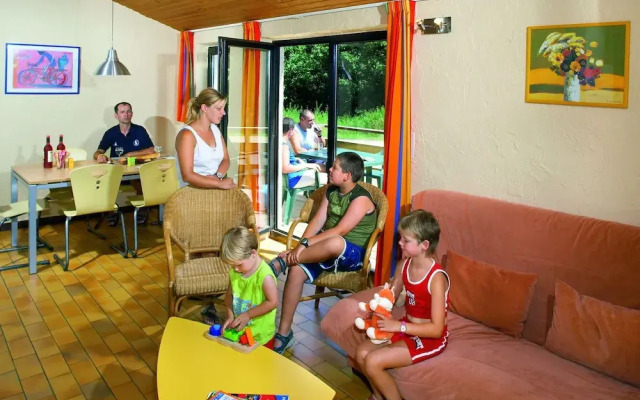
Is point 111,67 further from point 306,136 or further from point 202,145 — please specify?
point 202,145

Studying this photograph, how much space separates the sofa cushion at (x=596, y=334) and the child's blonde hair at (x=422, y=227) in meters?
0.63

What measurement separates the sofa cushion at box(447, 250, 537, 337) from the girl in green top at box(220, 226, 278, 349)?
1.01 m

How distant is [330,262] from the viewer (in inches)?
140

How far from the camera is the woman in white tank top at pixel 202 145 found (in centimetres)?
380

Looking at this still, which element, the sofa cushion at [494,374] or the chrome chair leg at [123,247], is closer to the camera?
the sofa cushion at [494,374]

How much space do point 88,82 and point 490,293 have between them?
16.2 ft

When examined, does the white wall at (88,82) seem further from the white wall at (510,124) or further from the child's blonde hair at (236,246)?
the child's blonde hair at (236,246)

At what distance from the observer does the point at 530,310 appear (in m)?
2.96

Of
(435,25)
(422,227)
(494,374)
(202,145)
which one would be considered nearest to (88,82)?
(202,145)

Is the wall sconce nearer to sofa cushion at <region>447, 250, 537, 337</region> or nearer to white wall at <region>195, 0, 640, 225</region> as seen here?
white wall at <region>195, 0, 640, 225</region>

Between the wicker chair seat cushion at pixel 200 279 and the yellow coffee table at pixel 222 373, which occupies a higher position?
the wicker chair seat cushion at pixel 200 279

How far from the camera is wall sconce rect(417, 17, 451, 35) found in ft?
12.3

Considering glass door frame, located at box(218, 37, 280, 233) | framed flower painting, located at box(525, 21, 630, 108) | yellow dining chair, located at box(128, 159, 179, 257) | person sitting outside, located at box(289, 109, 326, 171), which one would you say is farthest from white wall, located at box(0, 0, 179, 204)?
framed flower painting, located at box(525, 21, 630, 108)

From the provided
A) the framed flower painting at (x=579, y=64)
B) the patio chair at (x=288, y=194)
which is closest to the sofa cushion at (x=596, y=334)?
the framed flower painting at (x=579, y=64)
